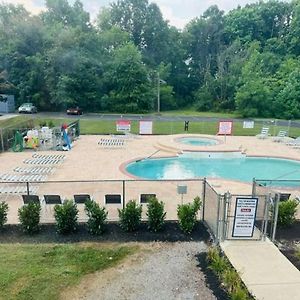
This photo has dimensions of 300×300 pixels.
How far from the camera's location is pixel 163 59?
56625 mm

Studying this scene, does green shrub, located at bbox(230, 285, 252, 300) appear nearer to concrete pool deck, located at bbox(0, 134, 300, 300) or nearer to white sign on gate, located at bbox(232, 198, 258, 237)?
concrete pool deck, located at bbox(0, 134, 300, 300)

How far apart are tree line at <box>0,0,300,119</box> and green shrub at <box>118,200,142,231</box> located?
1185 inches

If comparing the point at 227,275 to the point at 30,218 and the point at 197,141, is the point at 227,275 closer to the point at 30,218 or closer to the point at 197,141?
the point at 30,218

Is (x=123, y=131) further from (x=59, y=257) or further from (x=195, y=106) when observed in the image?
(x=195, y=106)

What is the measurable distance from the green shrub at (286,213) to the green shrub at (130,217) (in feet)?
12.8

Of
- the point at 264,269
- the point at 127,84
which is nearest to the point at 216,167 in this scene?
the point at 264,269

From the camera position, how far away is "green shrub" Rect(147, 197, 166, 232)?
8.59 metres

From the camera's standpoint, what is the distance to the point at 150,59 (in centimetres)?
5512

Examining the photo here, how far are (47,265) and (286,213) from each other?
20.8ft

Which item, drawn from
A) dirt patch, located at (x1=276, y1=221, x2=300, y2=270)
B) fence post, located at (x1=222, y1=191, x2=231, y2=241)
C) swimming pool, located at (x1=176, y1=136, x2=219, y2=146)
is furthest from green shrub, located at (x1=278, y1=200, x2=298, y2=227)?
swimming pool, located at (x1=176, y1=136, x2=219, y2=146)

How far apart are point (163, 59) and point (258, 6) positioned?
26.4m

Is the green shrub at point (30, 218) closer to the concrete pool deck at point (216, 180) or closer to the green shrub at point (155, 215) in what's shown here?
the concrete pool deck at point (216, 180)

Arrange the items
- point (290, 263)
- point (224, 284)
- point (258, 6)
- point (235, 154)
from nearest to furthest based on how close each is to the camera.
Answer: point (224, 284) < point (290, 263) < point (235, 154) < point (258, 6)

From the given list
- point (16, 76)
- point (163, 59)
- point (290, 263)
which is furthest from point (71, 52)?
point (290, 263)
